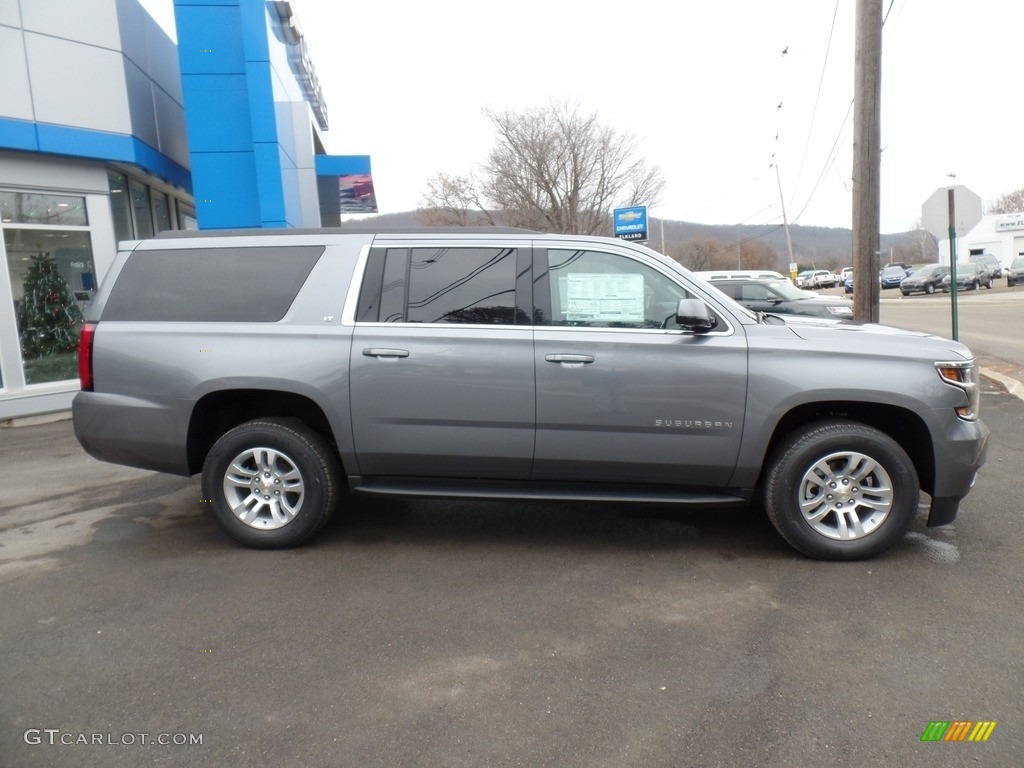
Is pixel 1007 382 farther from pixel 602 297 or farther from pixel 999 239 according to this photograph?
pixel 999 239

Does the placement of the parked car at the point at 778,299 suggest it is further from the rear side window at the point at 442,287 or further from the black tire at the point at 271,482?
the black tire at the point at 271,482

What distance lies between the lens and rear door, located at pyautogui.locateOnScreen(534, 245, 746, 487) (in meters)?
4.28

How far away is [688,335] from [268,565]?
2872 millimetres

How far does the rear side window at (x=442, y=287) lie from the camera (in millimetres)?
4523

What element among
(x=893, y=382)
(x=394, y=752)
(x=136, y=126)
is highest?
(x=136, y=126)

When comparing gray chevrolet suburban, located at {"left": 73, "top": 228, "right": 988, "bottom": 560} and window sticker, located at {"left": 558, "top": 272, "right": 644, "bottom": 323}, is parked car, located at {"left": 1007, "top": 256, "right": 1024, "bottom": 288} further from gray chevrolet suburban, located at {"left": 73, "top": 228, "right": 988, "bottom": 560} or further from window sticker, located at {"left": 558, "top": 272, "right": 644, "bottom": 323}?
window sticker, located at {"left": 558, "top": 272, "right": 644, "bottom": 323}

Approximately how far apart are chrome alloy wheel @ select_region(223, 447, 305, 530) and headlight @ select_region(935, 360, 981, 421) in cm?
385

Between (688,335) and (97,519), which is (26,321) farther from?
(688,335)

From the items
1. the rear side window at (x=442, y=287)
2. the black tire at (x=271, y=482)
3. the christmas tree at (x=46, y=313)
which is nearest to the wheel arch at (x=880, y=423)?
the rear side window at (x=442, y=287)

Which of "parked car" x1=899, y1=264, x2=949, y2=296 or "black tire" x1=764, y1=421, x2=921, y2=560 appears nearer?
"black tire" x1=764, y1=421, x2=921, y2=560

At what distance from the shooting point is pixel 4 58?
9320mm

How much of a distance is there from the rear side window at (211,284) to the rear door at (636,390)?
1635 mm

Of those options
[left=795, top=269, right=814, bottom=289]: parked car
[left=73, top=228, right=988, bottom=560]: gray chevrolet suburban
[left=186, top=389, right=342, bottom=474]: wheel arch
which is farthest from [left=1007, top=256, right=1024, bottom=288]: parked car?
[left=186, top=389, right=342, bottom=474]: wheel arch

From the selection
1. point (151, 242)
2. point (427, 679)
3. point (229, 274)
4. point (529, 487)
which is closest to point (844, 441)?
point (529, 487)
